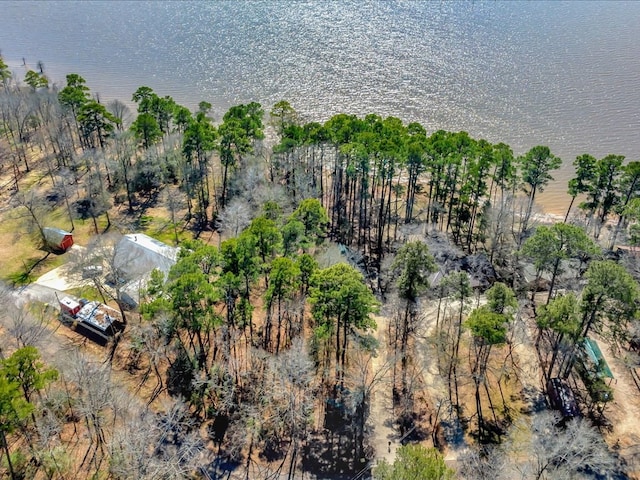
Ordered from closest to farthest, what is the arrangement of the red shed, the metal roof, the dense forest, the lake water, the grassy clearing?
the dense forest < the metal roof < the grassy clearing < the red shed < the lake water

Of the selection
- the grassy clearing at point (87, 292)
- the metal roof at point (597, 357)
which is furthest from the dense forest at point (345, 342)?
the grassy clearing at point (87, 292)

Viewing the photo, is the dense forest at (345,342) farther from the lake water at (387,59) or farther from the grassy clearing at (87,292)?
the lake water at (387,59)

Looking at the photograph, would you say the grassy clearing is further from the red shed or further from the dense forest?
the red shed

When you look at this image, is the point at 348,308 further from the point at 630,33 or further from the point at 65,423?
the point at 630,33

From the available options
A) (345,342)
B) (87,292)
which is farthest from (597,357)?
(87,292)

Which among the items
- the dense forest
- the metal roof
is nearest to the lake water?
the dense forest

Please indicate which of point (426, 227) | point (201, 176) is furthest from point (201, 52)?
point (426, 227)
